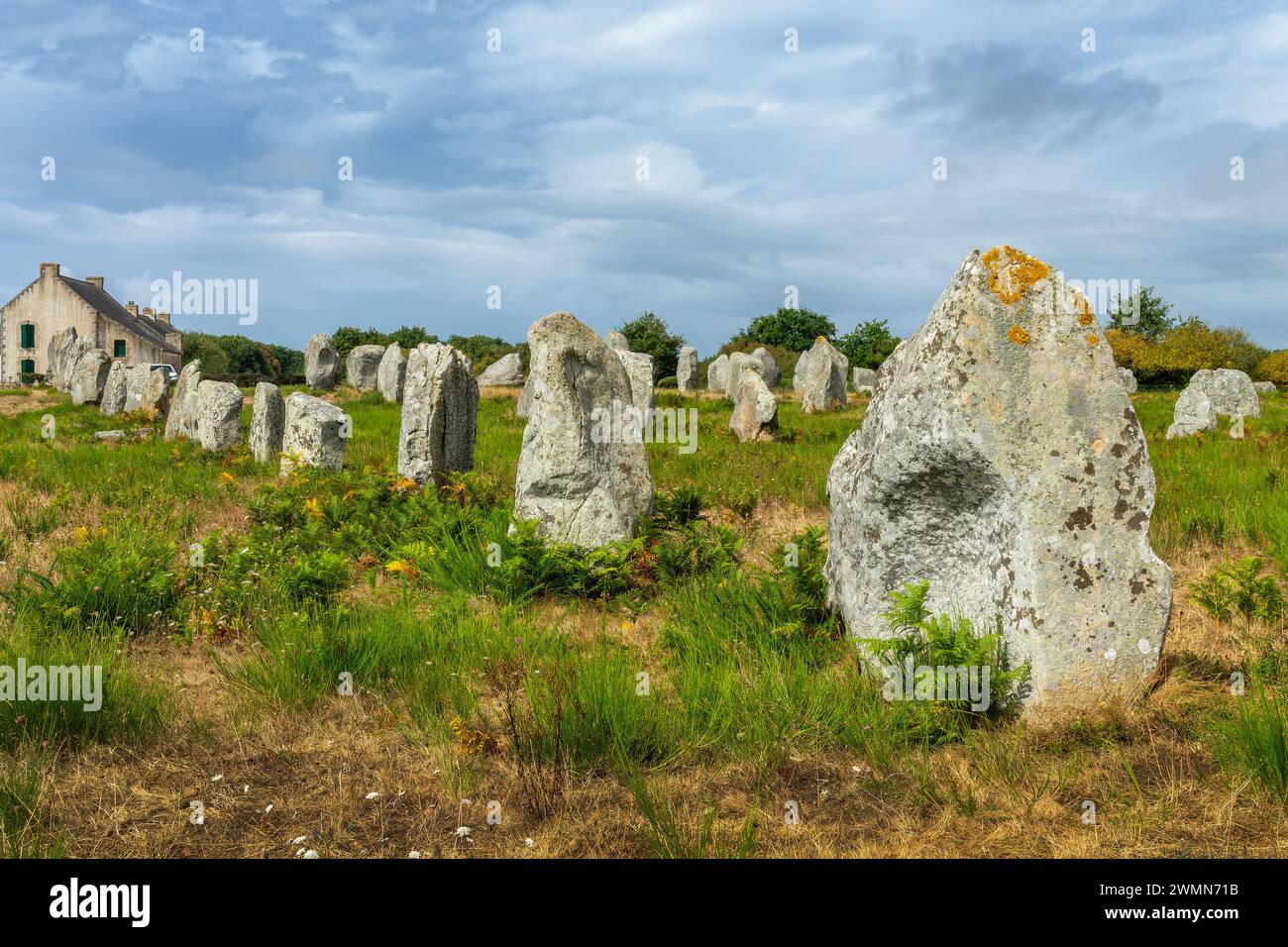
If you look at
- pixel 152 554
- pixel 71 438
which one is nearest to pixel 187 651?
pixel 152 554

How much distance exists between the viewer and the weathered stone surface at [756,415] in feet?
61.5

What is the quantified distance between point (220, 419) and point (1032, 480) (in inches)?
612

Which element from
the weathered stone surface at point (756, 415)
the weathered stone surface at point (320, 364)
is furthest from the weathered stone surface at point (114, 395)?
the weathered stone surface at point (756, 415)

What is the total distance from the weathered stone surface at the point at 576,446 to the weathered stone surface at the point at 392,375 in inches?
793

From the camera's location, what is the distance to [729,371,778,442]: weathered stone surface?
61.5 feet

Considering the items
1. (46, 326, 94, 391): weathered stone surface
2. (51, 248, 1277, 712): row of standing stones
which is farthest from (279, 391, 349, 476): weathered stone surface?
(46, 326, 94, 391): weathered stone surface

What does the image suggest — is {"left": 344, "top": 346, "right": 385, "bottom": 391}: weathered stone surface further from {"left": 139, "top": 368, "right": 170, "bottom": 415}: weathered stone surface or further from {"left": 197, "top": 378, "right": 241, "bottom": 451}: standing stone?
{"left": 197, "top": 378, "right": 241, "bottom": 451}: standing stone

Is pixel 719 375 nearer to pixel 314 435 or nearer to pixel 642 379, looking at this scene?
pixel 642 379

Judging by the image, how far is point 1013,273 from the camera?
203 inches

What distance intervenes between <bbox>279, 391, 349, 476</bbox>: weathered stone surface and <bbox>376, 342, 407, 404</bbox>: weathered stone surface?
1373 centimetres

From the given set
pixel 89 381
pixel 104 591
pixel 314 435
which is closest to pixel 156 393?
pixel 89 381

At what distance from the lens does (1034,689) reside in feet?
16.5

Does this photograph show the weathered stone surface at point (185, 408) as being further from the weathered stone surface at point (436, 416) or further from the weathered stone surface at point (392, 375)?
the weathered stone surface at point (436, 416)

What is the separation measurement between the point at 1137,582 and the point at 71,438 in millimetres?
19941
